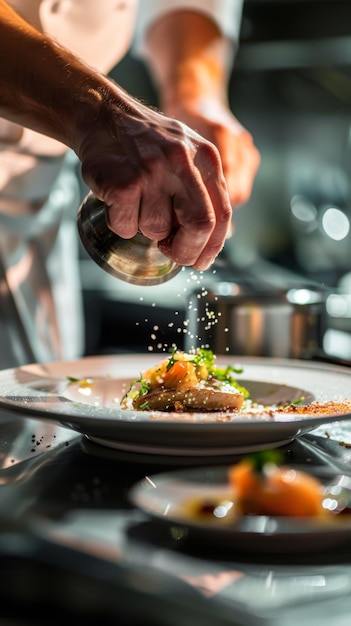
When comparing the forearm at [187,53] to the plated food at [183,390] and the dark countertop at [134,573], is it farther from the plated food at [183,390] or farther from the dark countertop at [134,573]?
the dark countertop at [134,573]

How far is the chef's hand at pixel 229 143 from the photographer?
1.53 metres

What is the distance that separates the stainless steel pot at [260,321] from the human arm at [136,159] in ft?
1.59

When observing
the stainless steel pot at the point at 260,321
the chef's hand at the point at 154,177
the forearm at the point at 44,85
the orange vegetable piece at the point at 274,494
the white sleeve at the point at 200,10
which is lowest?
the orange vegetable piece at the point at 274,494

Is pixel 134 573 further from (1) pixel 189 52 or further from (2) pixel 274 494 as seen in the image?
(1) pixel 189 52

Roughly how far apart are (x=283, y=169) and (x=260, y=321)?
2.63 metres

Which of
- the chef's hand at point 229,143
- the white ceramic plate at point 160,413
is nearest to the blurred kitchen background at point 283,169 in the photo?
the chef's hand at point 229,143

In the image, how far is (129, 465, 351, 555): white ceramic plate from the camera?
0.52m

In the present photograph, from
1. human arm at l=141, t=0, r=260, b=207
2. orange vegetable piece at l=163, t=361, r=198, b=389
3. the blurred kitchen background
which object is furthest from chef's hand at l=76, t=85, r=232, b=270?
the blurred kitchen background

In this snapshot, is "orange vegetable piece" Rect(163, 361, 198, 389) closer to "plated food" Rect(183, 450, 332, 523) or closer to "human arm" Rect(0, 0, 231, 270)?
"human arm" Rect(0, 0, 231, 270)

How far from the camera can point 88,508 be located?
647 mm

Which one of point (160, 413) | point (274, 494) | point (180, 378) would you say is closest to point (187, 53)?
point (180, 378)

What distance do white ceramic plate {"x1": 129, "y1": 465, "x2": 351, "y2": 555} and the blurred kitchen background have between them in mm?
2269

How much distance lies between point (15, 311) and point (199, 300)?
44 centimetres

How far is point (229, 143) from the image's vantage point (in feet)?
5.03
